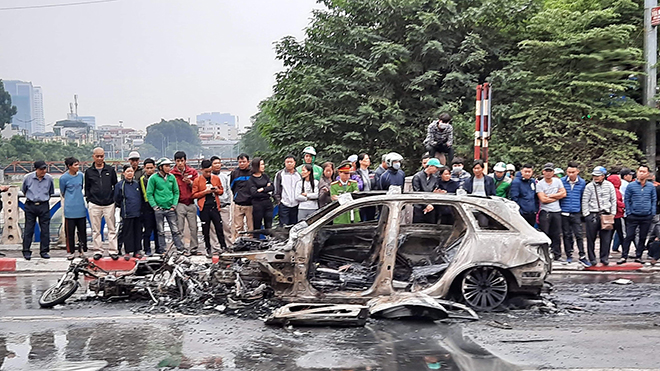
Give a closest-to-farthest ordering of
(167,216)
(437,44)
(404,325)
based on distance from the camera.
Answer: (404,325) < (167,216) < (437,44)

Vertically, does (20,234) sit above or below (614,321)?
above

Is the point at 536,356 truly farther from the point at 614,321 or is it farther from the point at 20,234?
the point at 20,234

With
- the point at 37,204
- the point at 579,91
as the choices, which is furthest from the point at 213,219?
the point at 579,91

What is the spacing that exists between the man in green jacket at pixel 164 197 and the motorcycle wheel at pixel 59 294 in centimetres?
302

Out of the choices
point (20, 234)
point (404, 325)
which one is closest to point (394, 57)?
point (20, 234)

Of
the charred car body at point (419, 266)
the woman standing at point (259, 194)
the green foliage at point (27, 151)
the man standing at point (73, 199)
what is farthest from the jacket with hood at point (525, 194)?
the green foliage at point (27, 151)

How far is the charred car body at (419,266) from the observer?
706cm

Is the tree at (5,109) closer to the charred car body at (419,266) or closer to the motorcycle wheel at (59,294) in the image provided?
the motorcycle wheel at (59,294)

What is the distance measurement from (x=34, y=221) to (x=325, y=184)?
18.8ft

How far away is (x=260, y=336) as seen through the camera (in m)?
6.41

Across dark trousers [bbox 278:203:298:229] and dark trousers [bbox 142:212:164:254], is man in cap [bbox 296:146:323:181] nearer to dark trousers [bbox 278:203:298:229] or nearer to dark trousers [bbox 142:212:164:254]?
dark trousers [bbox 278:203:298:229]

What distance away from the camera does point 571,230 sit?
11.1 m

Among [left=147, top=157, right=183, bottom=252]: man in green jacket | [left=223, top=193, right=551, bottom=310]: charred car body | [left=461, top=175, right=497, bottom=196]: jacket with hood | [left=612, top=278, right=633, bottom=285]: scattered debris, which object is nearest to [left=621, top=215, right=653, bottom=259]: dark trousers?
[left=612, top=278, right=633, bottom=285]: scattered debris

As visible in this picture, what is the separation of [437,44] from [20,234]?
12.6m
